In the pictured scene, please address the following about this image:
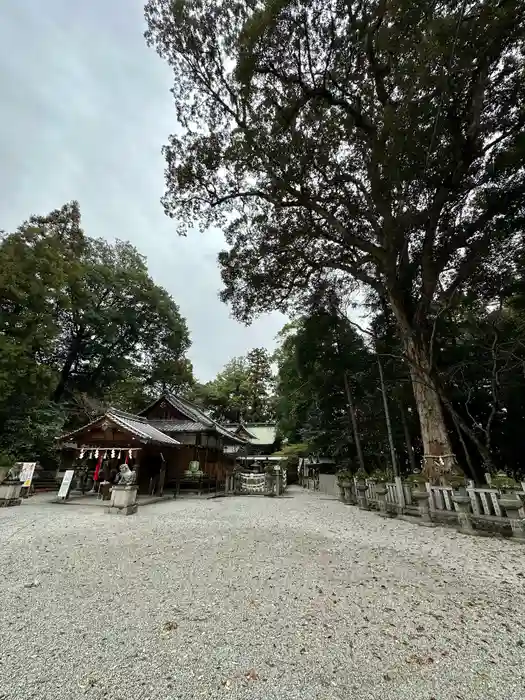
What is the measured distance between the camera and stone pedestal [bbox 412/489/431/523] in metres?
6.90

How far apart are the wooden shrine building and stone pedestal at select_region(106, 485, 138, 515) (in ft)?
8.84

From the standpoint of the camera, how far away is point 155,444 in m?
12.9

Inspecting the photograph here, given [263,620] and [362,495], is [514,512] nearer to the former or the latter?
[263,620]

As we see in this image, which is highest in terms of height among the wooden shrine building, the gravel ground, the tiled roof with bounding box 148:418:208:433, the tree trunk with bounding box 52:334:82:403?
the tree trunk with bounding box 52:334:82:403

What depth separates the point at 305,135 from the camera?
32.7ft

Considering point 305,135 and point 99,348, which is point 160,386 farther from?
point 305,135

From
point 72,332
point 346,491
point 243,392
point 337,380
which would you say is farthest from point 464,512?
point 243,392

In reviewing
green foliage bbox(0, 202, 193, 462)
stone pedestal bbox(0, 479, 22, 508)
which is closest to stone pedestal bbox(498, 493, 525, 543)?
stone pedestal bbox(0, 479, 22, 508)

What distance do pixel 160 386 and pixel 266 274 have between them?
16.3m

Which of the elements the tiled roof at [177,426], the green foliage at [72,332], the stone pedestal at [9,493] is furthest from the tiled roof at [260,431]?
the stone pedestal at [9,493]

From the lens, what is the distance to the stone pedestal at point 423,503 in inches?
272

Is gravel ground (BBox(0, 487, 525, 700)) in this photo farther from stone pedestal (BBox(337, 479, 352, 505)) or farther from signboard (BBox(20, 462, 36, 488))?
signboard (BBox(20, 462, 36, 488))

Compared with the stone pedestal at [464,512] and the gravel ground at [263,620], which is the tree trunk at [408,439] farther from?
the gravel ground at [263,620]

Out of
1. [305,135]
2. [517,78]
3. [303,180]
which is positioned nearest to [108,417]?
[303,180]
